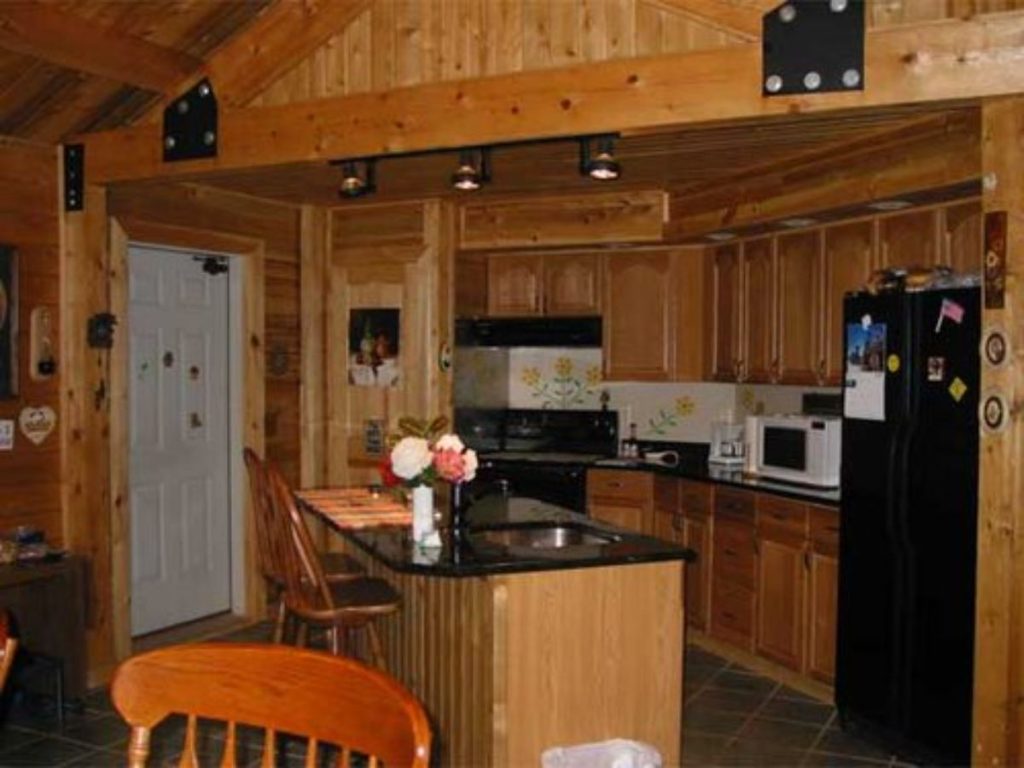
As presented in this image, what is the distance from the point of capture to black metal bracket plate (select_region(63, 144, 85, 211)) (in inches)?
180

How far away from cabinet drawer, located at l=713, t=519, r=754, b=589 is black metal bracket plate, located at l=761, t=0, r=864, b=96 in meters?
2.33

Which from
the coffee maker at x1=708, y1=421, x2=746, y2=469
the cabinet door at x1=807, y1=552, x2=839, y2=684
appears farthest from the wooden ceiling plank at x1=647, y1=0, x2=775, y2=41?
the coffee maker at x1=708, y1=421, x2=746, y2=469

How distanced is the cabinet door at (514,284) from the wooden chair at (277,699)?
15.3ft

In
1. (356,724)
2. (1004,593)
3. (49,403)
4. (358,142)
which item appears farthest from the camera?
(49,403)

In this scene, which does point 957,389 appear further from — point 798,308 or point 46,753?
point 46,753

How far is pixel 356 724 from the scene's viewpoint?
53.0 inches

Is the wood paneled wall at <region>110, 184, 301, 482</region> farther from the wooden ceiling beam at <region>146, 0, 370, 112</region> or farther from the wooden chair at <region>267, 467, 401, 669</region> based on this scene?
the wooden chair at <region>267, 467, 401, 669</region>

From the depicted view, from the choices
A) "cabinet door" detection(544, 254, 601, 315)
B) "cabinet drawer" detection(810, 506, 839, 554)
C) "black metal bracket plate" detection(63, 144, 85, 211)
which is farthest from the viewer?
"cabinet door" detection(544, 254, 601, 315)

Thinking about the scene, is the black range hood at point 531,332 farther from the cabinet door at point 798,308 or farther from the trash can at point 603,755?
the trash can at point 603,755

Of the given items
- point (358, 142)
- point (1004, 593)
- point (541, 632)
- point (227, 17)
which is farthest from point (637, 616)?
point (227, 17)

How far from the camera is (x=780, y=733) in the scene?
162 inches

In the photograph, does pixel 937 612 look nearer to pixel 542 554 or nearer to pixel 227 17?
pixel 542 554

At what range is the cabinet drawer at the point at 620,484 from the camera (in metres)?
5.51

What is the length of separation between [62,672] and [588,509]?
272 cm
